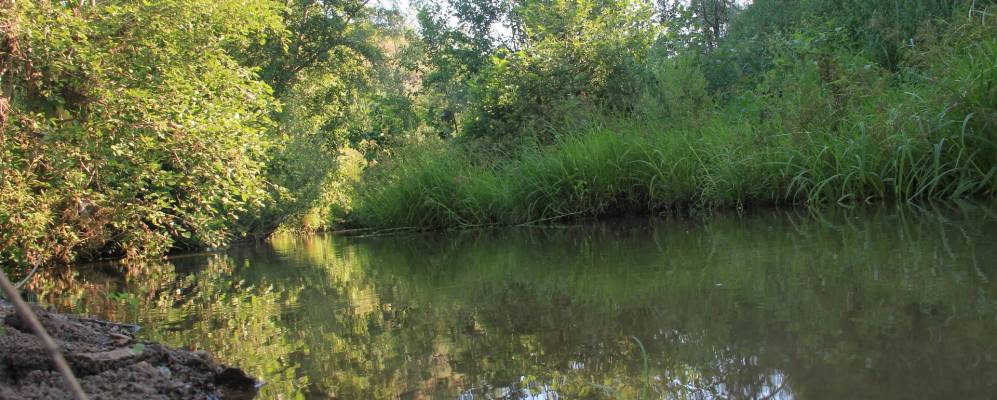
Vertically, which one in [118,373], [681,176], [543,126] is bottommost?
[118,373]

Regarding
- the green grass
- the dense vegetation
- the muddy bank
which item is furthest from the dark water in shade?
the dense vegetation

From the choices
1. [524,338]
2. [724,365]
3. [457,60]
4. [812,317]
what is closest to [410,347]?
[524,338]

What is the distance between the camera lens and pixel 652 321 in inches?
61.8

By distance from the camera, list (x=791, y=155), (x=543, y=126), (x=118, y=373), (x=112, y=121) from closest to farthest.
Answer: (x=118, y=373) → (x=791, y=155) → (x=112, y=121) → (x=543, y=126)

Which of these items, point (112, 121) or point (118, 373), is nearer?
point (118, 373)

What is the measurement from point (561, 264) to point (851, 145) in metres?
2.68

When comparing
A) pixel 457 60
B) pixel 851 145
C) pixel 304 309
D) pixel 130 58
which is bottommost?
pixel 304 309

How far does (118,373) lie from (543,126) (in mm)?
7814

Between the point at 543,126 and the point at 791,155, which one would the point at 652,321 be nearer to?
the point at 791,155

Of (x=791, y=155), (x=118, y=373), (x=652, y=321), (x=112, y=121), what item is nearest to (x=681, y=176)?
(x=791, y=155)

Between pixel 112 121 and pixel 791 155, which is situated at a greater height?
pixel 112 121

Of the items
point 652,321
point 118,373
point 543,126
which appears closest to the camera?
point 118,373

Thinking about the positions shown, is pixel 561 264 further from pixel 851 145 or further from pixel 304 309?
pixel 851 145

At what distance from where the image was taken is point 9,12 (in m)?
5.25
